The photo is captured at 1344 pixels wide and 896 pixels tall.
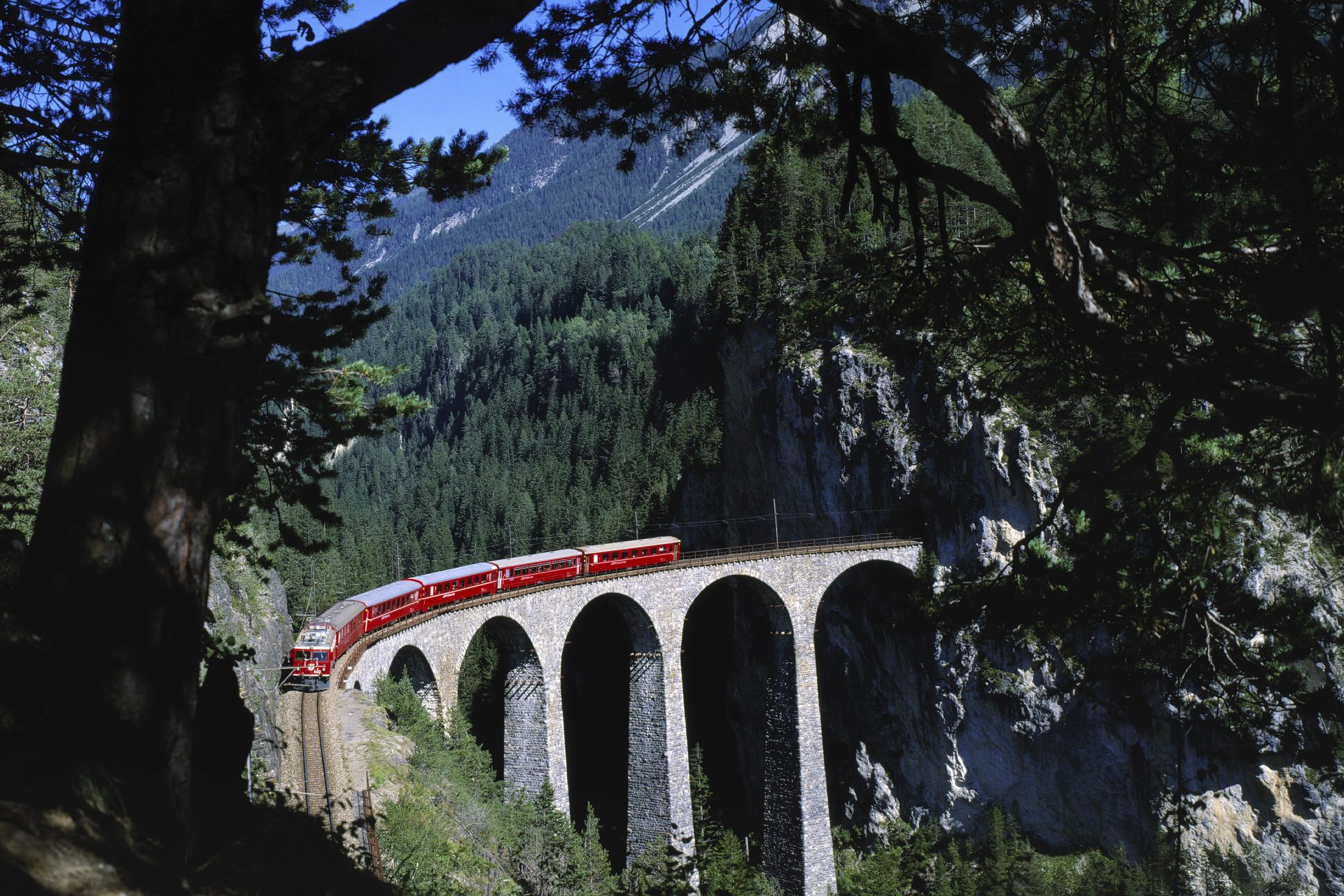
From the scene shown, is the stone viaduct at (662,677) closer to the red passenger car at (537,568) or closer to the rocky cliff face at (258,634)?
the red passenger car at (537,568)

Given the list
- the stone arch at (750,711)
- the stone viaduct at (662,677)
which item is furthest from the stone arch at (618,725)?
the stone arch at (750,711)

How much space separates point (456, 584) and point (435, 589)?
80cm

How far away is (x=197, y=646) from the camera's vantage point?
2.72 metres

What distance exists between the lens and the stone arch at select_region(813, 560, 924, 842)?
3678cm

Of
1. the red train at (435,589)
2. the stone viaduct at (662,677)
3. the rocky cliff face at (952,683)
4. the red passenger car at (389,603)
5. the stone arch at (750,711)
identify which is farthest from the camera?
the stone arch at (750,711)

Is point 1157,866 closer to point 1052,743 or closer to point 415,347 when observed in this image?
point 1052,743

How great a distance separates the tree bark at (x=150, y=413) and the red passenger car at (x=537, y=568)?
27.9 metres

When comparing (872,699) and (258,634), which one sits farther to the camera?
(872,699)

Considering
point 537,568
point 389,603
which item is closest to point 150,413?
point 389,603

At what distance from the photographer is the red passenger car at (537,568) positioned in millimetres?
30641

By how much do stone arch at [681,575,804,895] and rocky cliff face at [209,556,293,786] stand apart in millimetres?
15226

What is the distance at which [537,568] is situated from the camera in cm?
3112

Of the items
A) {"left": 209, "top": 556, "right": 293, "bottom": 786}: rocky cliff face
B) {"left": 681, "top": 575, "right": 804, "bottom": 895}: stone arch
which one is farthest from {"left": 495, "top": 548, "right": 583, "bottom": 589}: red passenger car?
{"left": 209, "top": 556, "right": 293, "bottom": 786}: rocky cliff face

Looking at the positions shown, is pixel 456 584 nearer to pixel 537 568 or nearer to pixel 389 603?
pixel 389 603
